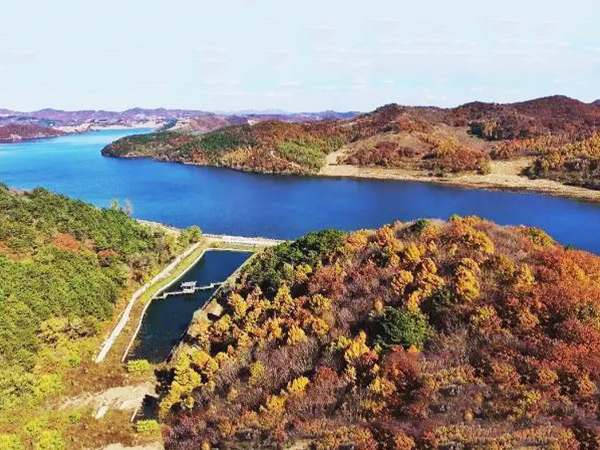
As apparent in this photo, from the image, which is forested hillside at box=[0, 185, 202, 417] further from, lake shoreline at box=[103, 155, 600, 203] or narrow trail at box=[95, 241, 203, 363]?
lake shoreline at box=[103, 155, 600, 203]

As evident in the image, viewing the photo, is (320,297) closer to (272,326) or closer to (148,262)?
(272,326)

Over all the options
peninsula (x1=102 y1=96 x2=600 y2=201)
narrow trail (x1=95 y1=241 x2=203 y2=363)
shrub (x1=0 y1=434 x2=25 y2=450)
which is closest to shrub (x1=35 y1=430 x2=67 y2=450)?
shrub (x1=0 y1=434 x2=25 y2=450)

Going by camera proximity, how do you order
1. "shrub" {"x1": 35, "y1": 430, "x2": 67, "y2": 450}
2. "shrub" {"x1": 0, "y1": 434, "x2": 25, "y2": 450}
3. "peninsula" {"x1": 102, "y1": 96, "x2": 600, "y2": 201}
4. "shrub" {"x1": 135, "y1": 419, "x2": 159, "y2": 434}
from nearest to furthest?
1. "shrub" {"x1": 0, "y1": 434, "x2": 25, "y2": 450}
2. "shrub" {"x1": 35, "y1": 430, "x2": 67, "y2": 450}
3. "shrub" {"x1": 135, "y1": 419, "x2": 159, "y2": 434}
4. "peninsula" {"x1": 102, "y1": 96, "x2": 600, "y2": 201}

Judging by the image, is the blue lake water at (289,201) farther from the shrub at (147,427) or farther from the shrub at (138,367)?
the shrub at (147,427)

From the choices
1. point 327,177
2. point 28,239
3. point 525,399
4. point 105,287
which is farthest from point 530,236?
point 327,177

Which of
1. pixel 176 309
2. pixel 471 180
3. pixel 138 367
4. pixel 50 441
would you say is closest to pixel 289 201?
pixel 471 180
